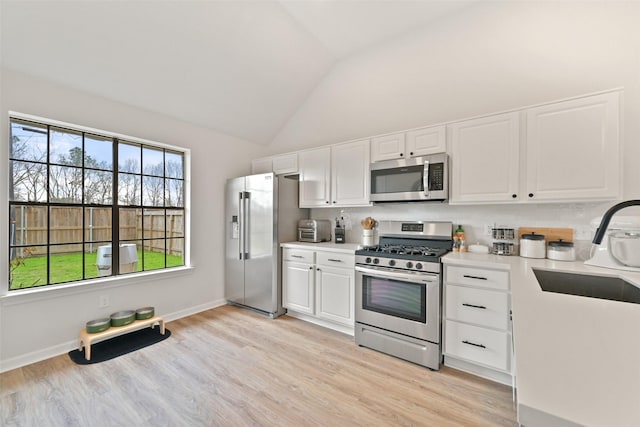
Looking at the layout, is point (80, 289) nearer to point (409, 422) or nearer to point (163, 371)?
point (163, 371)

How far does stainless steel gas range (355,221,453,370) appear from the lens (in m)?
2.30

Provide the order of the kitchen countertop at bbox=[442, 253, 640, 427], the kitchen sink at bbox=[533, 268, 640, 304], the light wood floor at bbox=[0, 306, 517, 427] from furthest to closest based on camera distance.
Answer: the light wood floor at bbox=[0, 306, 517, 427] → the kitchen sink at bbox=[533, 268, 640, 304] → the kitchen countertop at bbox=[442, 253, 640, 427]

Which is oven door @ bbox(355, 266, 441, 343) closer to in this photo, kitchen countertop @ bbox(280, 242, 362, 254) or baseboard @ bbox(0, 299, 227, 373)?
kitchen countertop @ bbox(280, 242, 362, 254)

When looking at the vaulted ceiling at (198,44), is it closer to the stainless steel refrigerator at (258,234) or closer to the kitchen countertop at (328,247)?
the stainless steel refrigerator at (258,234)

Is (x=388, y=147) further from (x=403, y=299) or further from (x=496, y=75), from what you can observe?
(x=403, y=299)

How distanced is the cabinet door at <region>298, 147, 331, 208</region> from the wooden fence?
1654 mm

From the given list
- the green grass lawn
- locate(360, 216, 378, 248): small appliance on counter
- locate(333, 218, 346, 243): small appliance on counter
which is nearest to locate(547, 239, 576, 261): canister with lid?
locate(360, 216, 378, 248): small appliance on counter

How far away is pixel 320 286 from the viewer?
10.1 ft

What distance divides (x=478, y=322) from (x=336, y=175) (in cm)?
208

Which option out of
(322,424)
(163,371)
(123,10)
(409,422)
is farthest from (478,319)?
(123,10)

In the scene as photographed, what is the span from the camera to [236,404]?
184cm

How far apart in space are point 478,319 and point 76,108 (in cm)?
414

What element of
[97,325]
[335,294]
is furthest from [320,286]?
[97,325]

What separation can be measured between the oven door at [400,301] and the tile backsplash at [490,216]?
862mm
